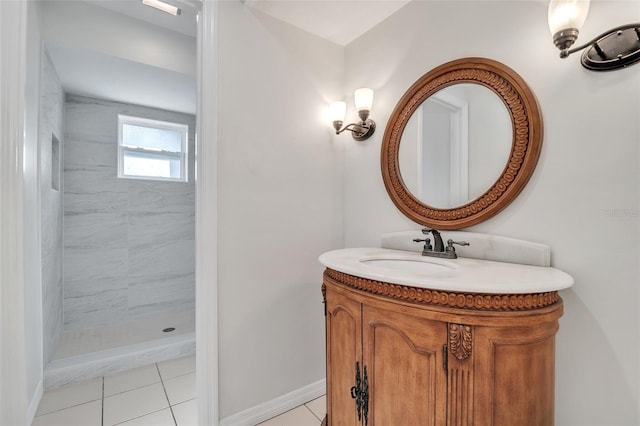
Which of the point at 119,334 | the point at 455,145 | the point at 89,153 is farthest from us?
the point at 89,153

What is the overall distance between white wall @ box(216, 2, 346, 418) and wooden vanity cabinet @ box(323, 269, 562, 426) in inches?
30.9

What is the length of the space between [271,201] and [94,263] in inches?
96.4

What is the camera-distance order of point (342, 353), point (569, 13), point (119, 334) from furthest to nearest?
point (119, 334) → point (342, 353) → point (569, 13)

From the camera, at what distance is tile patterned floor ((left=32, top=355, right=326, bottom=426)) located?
161 cm

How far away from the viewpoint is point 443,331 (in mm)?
874

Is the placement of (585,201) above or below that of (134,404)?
above

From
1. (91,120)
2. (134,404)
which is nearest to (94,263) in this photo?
(91,120)

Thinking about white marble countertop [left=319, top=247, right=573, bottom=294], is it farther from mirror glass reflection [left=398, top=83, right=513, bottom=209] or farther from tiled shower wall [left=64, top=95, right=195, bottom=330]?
tiled shower wall [left=64, top=95, right=195, bottom=330]

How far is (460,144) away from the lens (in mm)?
1428

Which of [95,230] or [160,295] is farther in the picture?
[160,295]

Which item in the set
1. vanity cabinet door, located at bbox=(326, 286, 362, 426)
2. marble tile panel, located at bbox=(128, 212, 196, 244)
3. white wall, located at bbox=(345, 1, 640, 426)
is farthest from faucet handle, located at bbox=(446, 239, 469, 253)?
marble tile panel, located at bbox=(128, 212, 196, 244)

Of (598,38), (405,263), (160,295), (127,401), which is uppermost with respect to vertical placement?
(598,38)

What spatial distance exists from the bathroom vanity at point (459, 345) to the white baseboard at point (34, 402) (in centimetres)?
187

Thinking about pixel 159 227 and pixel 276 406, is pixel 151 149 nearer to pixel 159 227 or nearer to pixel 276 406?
pixel 159 227
